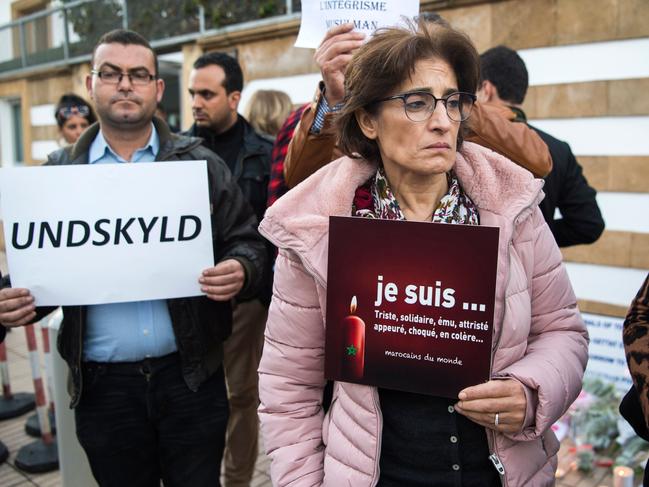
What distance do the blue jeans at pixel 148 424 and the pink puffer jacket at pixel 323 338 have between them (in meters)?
0.73

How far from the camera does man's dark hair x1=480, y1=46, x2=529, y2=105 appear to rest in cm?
291

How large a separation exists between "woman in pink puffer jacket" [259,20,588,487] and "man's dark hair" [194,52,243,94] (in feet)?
7.14

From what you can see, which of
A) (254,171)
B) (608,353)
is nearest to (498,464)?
(254,171)

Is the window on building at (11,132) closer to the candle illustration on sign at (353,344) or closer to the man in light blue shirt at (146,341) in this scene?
the man in light blue shirt at (146,341)

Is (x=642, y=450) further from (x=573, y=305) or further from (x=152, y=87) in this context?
(x=152, y=87)

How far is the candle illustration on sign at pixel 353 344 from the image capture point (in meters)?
1.46

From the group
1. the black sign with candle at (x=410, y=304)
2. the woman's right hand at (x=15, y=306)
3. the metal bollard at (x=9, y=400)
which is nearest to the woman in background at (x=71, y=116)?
the metal bollard at (x=9, y=400)

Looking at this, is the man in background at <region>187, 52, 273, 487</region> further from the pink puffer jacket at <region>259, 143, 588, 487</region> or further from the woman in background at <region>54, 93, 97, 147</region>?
the pink puffer jacket at <region>259, 143, 588, 487</region>

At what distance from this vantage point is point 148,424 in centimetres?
226

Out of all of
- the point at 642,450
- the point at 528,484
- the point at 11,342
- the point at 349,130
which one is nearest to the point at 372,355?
the point at 528,484

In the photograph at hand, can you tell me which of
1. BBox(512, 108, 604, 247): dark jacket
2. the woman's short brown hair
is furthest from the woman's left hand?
BBox(512, 108, 604, 247): dark jacket

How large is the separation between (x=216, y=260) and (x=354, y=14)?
1078mm

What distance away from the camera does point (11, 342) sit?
6.61 metres

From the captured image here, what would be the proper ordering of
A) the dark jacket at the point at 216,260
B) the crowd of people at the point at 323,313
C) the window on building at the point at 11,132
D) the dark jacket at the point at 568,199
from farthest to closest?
1. the window on building at the point at 11,132
2. the dark jacket at the point at 568,199
3. the dark jacket at the point at 216,260
4. the crowd of people at the point at 323,313
